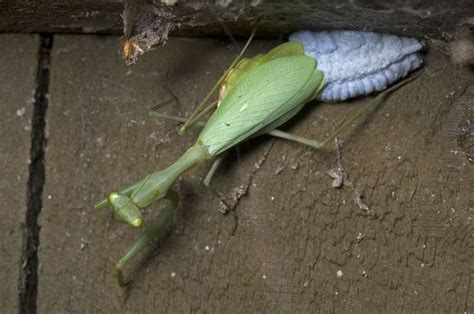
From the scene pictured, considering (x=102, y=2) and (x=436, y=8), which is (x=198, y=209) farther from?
(x=436, y=8)

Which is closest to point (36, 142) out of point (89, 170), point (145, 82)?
point (89, 170)

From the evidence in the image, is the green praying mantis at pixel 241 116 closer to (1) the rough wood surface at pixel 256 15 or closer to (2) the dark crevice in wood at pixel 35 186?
(1) the rough wood surface at pixel 256 15

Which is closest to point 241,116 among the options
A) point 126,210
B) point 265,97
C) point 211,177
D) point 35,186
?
point 265,97

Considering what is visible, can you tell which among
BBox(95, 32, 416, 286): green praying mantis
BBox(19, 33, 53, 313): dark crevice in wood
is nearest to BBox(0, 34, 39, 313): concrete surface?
BBox(19, 33, 53, 313): dark crevice in wood

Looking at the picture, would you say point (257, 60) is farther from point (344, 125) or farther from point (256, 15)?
point (344, 125)

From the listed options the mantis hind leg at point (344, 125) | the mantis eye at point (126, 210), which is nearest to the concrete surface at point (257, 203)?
the mantis hind leg at point (344, 125)

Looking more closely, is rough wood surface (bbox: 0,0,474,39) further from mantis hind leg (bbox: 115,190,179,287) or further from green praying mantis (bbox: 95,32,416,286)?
mantis hind leg (bbox: 115,190,179,287)

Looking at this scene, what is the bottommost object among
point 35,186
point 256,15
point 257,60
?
point 35,186
